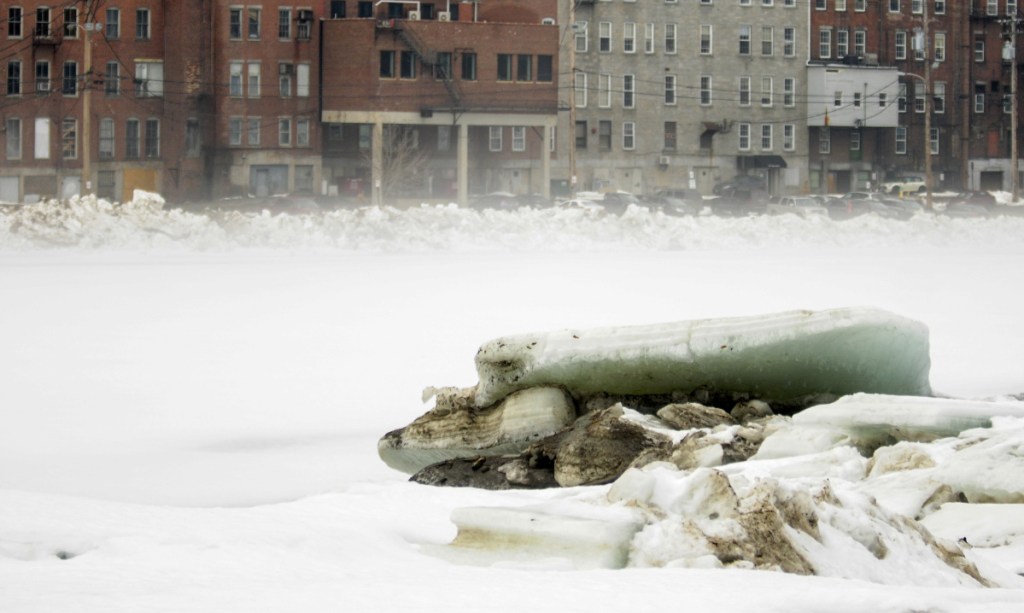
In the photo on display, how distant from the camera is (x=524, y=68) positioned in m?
68.6

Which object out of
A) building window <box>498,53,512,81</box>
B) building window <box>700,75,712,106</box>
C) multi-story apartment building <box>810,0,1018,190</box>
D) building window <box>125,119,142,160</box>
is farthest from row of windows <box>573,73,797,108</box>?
building window <box>125,119,142,160</box>

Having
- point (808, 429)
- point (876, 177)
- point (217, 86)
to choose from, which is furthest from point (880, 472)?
point (876, 177)

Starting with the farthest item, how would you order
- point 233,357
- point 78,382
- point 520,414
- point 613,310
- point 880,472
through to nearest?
point 613,310
point 233,357
point 78,382
point 520,414
point 880,472

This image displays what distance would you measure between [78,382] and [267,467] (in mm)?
4486

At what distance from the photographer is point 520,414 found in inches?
448

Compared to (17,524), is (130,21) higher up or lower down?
higher up

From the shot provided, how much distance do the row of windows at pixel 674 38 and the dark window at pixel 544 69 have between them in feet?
42.9

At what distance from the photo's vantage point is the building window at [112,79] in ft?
227

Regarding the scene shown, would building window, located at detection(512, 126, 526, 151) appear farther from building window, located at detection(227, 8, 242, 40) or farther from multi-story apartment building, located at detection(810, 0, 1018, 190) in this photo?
multi-story apartment building, located at detection(810, 0, 1018, 190)

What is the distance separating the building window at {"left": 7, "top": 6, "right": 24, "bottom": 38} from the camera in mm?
69250

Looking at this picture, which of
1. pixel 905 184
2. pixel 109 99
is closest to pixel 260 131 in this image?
pixel 109 99

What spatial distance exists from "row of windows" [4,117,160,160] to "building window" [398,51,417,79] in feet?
38.7

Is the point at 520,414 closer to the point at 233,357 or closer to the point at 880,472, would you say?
the point at 880,472

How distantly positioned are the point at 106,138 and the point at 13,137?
405 centimetres
